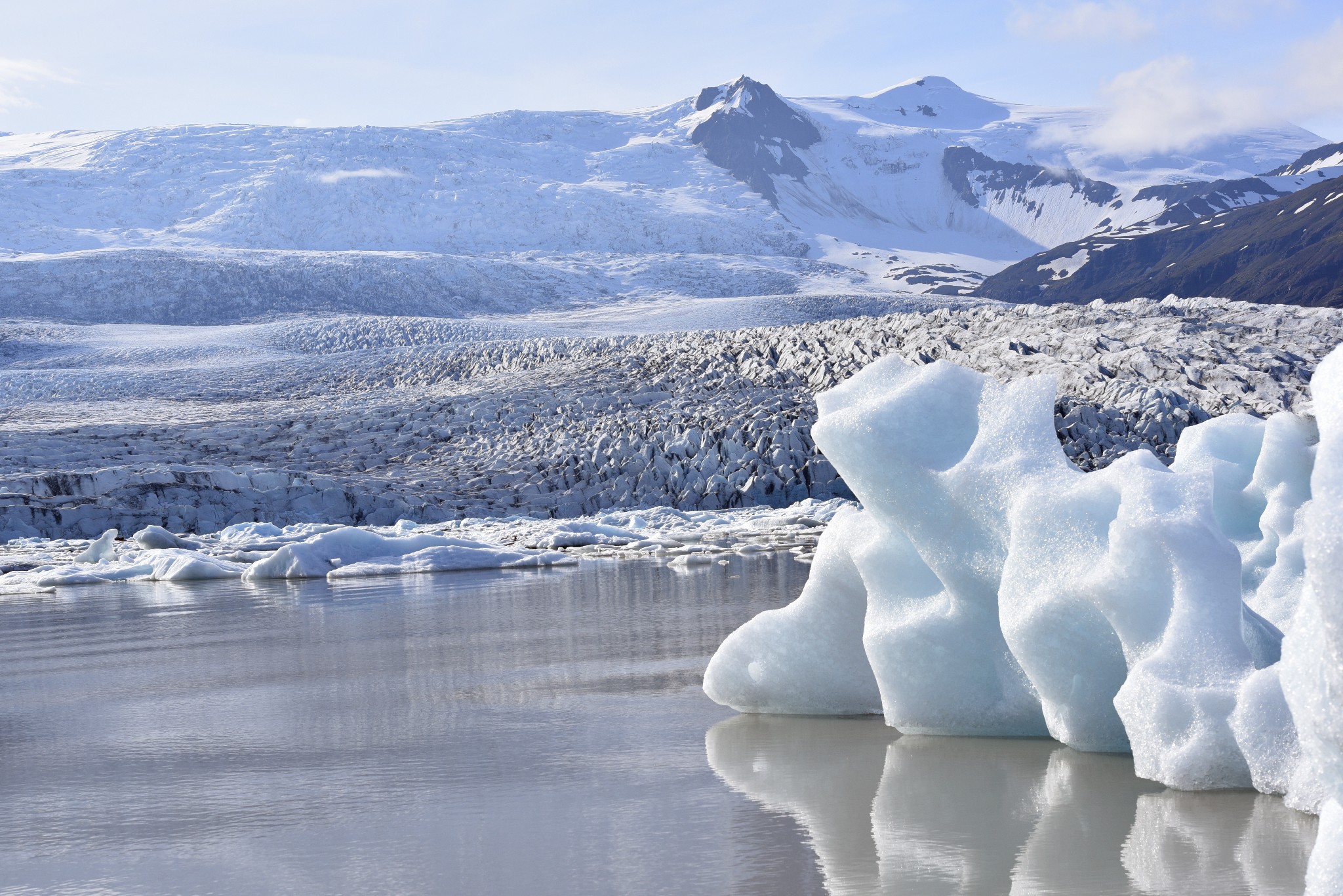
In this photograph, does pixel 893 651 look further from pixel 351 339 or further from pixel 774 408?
pixel 351 339

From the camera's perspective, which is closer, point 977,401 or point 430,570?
point 977,401

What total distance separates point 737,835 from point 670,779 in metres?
0.65

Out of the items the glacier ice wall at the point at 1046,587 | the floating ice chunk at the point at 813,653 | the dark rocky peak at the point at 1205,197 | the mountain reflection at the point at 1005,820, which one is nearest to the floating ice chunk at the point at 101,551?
the floating ice chunk at the point at 813,653

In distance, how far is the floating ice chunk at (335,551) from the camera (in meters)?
12.4

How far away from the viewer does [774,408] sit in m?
19.2

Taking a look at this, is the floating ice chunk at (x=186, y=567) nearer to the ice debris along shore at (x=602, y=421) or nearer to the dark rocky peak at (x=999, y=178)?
the ice debris along shore at (x=602, y=421)

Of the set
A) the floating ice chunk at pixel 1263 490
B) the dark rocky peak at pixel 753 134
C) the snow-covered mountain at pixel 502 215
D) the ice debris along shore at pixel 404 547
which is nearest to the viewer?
the floating ice chunk at pixel 1263 490

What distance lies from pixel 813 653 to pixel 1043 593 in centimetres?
116

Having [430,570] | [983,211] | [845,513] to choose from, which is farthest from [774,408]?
[983,211]

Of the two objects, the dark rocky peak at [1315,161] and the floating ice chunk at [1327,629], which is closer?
the floating ice chunk at [1327,629]

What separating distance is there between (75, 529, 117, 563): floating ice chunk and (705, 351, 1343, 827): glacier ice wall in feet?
36.5

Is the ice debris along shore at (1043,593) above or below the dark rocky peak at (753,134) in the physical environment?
below

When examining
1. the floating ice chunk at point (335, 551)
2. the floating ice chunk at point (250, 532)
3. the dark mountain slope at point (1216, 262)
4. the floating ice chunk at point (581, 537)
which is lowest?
the floating ice chunk at point (581, 537)

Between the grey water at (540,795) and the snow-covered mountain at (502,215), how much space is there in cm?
4573
